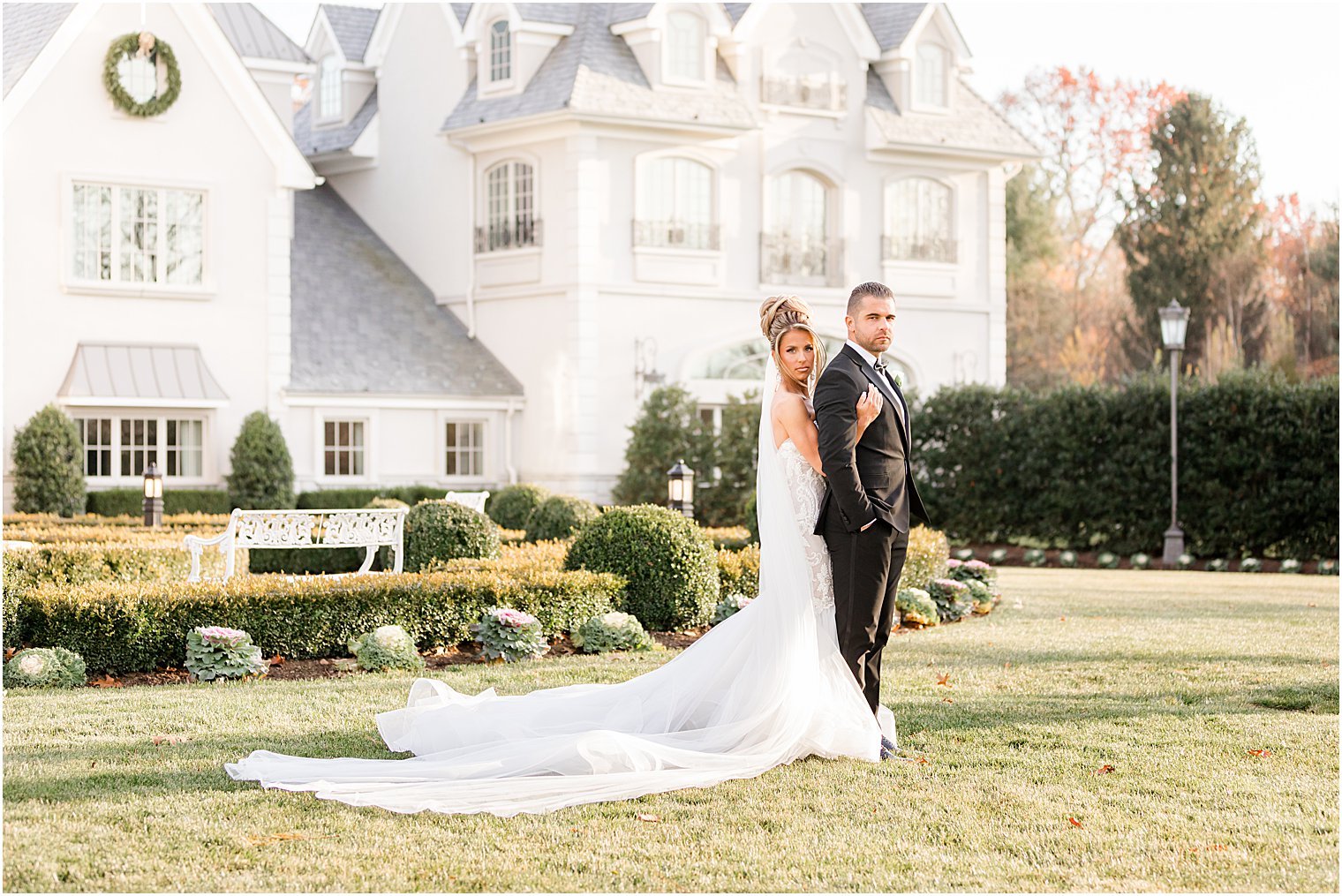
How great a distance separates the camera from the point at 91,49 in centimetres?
2391

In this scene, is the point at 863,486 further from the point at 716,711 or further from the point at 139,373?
the point at 139,373

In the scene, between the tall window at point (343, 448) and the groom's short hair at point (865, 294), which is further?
the tall window at point (343, 448)

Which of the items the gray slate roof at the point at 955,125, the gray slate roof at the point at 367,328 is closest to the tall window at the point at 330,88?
the gray slate roof at the point at 367,328

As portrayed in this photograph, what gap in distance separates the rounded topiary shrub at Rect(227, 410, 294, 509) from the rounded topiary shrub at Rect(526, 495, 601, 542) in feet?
25.0

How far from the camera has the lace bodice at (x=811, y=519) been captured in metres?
7.86

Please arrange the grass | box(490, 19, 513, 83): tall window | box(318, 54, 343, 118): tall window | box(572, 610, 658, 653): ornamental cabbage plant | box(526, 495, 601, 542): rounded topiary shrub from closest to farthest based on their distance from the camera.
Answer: the grass < box(572, 610, 658, 653): ornamental cabbage plant < box(526, 495, 601, 542): rounded topiary shrub < box(490, 19, 513, 83): tall window < box(318, 54, 343, 118): tall window

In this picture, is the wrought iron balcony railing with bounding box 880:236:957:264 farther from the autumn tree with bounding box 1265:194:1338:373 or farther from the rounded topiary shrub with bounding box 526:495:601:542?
the rounded topiary shrub with bounding box 526:495:601:542

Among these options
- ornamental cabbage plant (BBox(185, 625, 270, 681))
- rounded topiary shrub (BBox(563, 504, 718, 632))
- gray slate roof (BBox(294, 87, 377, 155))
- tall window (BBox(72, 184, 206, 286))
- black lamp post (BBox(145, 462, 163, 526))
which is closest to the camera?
ornamental cabbage plant (BBox(185, 625, 270, 681))

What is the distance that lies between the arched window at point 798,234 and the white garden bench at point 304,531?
15.2m

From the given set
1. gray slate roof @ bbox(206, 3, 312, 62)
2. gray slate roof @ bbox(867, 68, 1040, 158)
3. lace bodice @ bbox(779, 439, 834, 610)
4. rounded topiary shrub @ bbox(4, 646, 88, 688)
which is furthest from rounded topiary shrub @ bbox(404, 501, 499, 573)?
gray slate roof @ bbox(867, 68, 1040, 158)

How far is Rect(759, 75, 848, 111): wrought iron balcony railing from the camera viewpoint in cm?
2884

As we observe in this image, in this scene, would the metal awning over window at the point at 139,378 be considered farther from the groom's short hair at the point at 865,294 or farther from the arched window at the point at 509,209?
the groom's short hair at the point at 865,294

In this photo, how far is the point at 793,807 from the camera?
6.71 meters

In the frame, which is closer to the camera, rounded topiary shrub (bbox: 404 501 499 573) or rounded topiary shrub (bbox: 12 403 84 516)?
rounded topiary shrub (bbox: 404 501 499 573)
